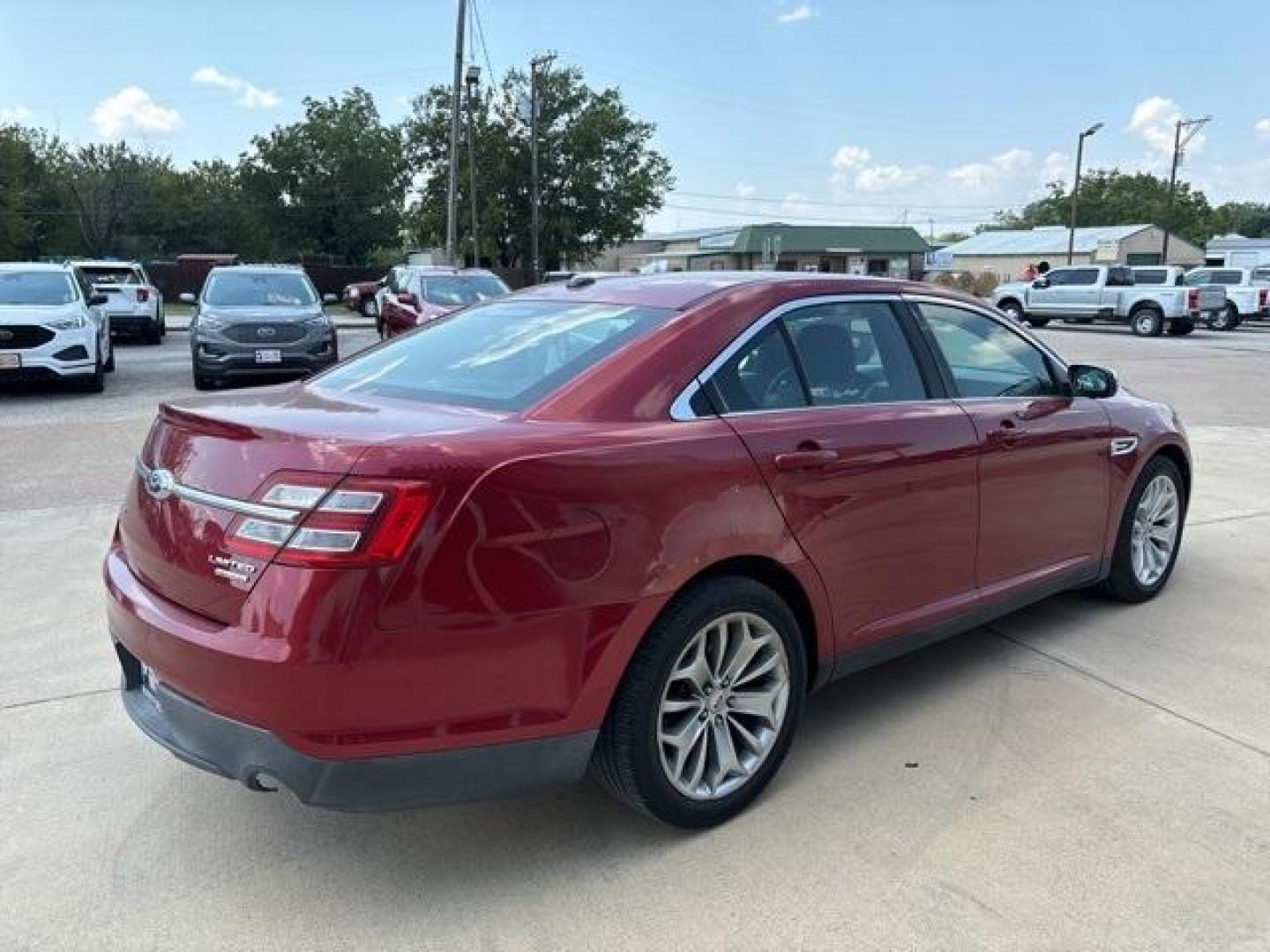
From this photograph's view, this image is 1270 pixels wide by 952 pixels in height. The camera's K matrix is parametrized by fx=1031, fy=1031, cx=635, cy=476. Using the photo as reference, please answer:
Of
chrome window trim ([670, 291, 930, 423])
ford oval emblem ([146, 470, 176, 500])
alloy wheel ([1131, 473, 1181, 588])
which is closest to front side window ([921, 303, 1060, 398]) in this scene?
chrome window trim ([670, 291, 930, 423])

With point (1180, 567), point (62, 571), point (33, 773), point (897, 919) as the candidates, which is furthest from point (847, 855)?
point (62, 571)

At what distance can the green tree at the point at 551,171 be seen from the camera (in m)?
43.2

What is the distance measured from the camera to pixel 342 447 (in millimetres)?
2473

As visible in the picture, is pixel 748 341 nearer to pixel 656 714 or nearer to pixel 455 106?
pixel 656 714

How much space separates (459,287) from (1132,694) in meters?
13.9

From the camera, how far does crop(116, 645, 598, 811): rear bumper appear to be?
7.98 ft

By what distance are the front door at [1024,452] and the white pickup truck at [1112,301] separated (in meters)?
26.6

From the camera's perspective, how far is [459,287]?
54.0ft

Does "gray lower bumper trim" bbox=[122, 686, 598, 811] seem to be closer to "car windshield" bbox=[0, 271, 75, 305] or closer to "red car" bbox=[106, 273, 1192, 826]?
"red car" bbox=[106, 273, 1192, 826]

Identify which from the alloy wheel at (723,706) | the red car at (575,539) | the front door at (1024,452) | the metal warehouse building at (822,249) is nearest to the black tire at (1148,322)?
the front door at (1024,452)

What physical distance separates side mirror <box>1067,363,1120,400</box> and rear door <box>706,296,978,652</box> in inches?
40.1

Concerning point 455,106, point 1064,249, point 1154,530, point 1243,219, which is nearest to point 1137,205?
point 1064,249

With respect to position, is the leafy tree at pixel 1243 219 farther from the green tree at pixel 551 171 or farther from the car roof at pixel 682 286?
the car roof at pixel 682 286

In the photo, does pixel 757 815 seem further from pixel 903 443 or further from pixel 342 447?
pixel 342 447
